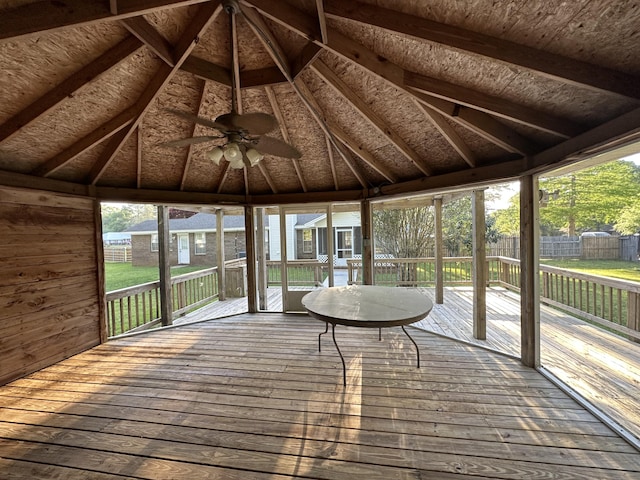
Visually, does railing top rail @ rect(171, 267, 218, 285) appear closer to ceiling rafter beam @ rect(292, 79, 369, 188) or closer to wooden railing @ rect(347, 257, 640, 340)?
wooden railing @ rect(347, 257, 640, 340)

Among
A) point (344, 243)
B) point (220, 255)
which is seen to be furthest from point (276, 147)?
point (344, 243)

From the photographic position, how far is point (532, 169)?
2.83 meters

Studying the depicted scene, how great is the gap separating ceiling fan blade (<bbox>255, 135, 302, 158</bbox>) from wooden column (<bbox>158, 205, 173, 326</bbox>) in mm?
3880

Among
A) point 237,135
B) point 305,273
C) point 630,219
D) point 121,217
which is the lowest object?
point 305,273

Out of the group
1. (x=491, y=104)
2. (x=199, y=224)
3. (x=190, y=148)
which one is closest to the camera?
(x=491, y=104)

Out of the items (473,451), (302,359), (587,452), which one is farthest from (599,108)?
(302,359)

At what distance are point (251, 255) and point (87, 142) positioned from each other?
3.11 m

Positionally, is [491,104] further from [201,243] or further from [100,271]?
[201,243]

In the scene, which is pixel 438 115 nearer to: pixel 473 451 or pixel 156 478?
pixel 473 451

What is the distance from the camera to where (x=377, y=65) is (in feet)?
7.32

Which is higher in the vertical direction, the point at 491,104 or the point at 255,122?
the point at 491,104

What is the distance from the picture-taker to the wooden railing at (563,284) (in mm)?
3760

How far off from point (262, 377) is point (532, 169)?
12.5 ft

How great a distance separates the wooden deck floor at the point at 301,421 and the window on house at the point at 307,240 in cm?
937
